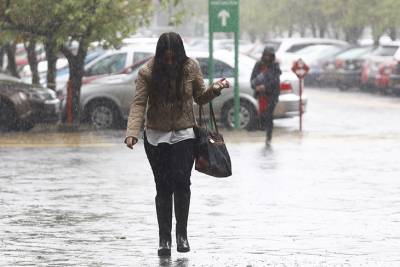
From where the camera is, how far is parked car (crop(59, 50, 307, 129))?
25438mm

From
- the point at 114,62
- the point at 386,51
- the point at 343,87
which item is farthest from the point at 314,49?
the point at 114,62

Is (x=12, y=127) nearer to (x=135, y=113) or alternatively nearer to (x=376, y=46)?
(x=135, y=113)

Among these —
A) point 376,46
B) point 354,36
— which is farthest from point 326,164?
point 354,36

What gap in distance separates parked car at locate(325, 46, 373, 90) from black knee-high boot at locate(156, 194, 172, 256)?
31504 millimetres

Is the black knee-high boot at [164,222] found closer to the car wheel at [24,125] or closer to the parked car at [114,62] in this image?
the car wheel at [24,125]

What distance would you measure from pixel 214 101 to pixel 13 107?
357 centimetres

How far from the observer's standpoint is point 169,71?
10.2 m

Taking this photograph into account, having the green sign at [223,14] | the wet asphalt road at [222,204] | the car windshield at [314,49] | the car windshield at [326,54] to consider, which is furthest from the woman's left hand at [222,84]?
the car windshield at [314,49]

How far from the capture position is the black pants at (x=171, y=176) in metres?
10.3

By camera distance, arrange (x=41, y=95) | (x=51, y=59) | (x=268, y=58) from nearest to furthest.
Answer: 1. (x=268, y=58)
2. (x=41, y=95)
3. (x=51, y=59)

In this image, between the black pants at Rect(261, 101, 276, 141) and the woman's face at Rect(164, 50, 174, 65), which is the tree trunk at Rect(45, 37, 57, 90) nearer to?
the black pants at Rect(261, 101, 276, 141)

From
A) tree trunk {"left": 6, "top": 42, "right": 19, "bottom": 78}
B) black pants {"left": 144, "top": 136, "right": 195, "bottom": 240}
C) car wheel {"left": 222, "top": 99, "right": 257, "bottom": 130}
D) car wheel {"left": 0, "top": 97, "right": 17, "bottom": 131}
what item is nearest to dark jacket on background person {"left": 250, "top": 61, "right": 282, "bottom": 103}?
car wheel {"left": 222, "top": 99, "right": 257, "bottom": 130}

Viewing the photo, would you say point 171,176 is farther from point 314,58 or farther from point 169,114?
point 314,58

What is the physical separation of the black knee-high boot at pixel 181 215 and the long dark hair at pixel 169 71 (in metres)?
0.69
